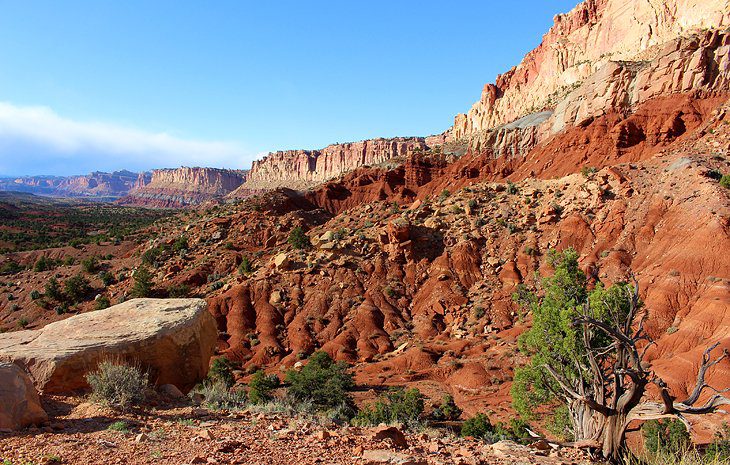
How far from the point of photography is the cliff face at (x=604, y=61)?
1656 inches

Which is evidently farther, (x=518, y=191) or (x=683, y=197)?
(x=518, y=191)

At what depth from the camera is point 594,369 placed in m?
8.71

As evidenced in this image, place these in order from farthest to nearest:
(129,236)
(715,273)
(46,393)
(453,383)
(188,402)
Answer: (129,236) < (453,383) < (715,273) < (188,402) < (46,393)

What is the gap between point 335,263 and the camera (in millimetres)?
38750

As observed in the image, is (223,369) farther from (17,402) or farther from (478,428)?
(17,402)

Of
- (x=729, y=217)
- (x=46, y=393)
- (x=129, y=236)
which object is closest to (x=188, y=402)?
(x=46, y=393)

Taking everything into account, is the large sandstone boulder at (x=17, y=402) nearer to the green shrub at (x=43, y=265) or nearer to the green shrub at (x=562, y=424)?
the green shrub at (x=562, y=424)

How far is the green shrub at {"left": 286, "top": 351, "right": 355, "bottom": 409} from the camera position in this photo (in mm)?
22188

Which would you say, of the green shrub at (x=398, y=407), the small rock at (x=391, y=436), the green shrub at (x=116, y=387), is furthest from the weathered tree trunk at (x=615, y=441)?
the green shrub at (x=398, y=407)

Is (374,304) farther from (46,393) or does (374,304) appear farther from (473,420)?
(46,393)

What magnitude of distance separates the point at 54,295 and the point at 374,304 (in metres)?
30.7

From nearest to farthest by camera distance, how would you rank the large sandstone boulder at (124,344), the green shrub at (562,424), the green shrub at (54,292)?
the large sandstone boulder at (124,344)
the green shrub at (562,424)
the green shrub at (54,292)

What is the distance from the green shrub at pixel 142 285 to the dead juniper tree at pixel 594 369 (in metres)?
34.2

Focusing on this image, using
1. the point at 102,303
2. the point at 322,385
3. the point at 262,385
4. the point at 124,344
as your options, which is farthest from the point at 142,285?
the point at 124,344
